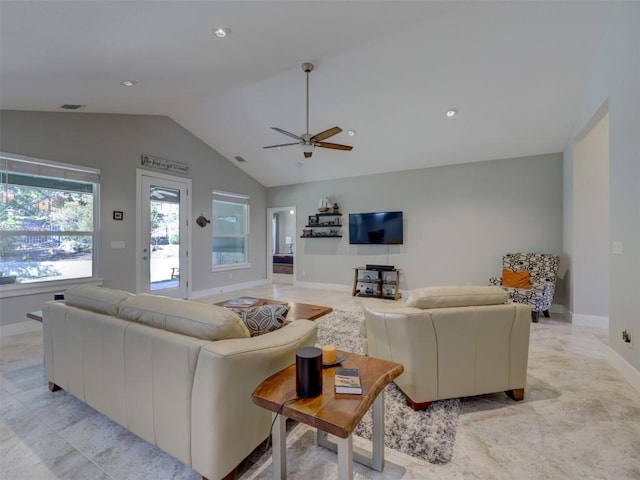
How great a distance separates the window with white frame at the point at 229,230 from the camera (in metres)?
6.60

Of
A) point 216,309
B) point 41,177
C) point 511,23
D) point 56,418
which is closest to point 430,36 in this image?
point 511,23

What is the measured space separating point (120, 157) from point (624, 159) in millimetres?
6218

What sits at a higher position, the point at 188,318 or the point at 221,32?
the point at 221,32

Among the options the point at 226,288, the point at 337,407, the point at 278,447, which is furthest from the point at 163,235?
the point at 337,407

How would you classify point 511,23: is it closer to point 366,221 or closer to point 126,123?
point 366,221

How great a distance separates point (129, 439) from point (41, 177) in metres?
3.84

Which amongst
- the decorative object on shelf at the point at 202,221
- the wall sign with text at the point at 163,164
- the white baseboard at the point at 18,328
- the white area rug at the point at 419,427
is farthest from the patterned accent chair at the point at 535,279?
the white baseboard at the point at 18,328

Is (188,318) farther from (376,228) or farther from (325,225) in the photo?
(325,225)

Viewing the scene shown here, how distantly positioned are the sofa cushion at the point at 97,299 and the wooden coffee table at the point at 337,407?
115cm

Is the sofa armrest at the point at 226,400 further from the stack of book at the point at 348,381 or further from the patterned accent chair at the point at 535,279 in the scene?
the patterned accent chair at the point at 535,279

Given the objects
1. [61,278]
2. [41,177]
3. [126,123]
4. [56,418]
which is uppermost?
[126,123]

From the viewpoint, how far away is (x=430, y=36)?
3168mm

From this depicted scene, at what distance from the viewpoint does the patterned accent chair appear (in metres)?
4.24

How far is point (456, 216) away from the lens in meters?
5.64
